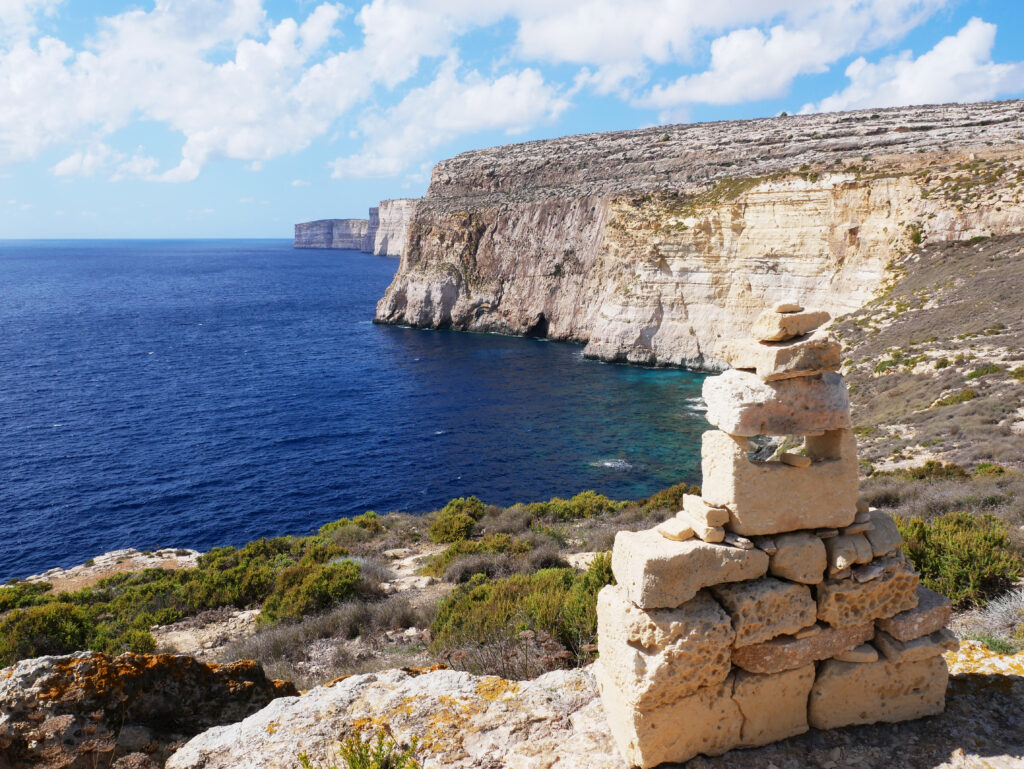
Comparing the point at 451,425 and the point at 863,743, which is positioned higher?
the point at 863,743

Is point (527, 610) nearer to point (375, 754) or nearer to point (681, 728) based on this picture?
point (681, 728)

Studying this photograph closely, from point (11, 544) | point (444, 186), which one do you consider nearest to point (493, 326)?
point (444, 186)

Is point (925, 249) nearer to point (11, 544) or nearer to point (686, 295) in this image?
point (686, 295)

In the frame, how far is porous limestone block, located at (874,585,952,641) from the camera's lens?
19.1ft

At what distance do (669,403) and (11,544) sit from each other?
119ft

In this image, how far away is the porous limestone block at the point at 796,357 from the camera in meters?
5.70

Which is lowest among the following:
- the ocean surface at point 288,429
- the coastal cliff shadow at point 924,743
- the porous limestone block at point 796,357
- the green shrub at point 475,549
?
the ocean surface at point 288,429

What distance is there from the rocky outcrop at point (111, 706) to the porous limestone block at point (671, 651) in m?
4.02

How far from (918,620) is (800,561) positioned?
1.26 m

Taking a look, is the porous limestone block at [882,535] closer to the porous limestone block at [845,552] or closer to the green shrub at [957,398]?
the porous limestone block at [845,552]

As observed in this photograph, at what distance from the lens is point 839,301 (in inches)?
1720

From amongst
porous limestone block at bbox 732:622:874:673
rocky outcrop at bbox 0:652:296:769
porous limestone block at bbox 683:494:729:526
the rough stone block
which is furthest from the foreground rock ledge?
porous limestone block at bbox 683:494:729:526

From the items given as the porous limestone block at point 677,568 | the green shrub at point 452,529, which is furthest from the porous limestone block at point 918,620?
the green shrub at point 452,529

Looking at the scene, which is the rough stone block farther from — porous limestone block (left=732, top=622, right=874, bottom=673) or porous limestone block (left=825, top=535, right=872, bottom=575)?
porous limestone block (left=825, top=535, right=872, bottom=575)
